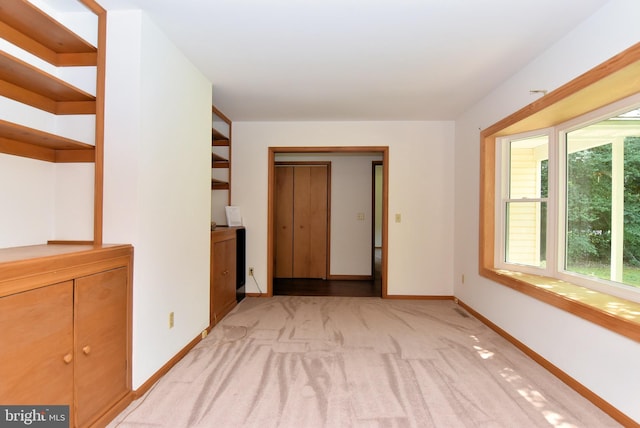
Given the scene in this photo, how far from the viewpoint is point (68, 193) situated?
74.6 inches

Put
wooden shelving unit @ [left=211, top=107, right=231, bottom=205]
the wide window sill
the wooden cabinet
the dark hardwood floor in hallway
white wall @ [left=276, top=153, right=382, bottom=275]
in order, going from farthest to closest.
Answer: white wall @ [left=276, top=153, right=382, bottom=275] → the dark hardwood floor in hallway → wooden shelving unit @ [left=211, top=107, right=231, bottom=205] → the wooden cabinet → the wide window sill

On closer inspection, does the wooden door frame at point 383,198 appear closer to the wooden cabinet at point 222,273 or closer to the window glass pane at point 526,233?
the wooden cabinet at point 222,273

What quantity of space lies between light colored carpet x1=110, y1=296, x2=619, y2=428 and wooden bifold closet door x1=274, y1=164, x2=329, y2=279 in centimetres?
234

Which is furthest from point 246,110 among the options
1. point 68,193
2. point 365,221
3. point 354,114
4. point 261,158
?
point 365,221

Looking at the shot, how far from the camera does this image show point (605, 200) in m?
2.17

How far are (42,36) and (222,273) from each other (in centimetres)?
232

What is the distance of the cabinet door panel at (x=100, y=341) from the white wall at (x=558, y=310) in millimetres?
2749

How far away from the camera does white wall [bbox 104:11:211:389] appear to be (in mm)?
1853

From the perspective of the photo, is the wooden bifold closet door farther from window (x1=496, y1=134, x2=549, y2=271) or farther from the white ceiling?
window (x1=496, y1=134, x2=549, y2=271)

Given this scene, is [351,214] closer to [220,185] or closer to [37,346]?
[220,185]

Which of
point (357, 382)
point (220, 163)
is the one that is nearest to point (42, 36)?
point (220, 163)

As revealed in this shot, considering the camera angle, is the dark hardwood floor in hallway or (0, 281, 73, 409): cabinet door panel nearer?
(0, 281, 73, 409): cabinet door panel

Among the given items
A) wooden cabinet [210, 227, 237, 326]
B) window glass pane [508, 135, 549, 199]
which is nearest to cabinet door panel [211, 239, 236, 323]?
wooden cabinet [210, 227, 237, 326]

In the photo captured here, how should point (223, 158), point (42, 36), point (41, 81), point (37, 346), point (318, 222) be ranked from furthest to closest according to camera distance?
point (318, 222)
point (223, 158)
point (42, 36)
point (41, 81)
point (37, 346)
